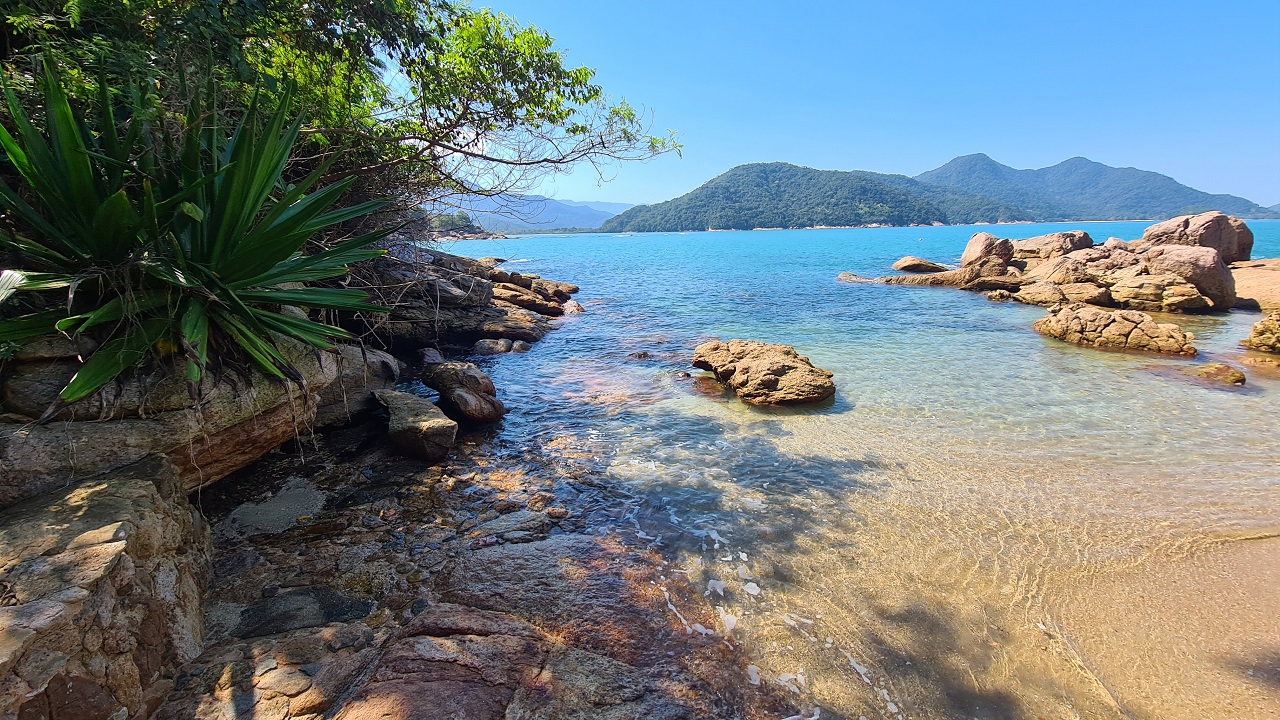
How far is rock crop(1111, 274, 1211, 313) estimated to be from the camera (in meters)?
16.4

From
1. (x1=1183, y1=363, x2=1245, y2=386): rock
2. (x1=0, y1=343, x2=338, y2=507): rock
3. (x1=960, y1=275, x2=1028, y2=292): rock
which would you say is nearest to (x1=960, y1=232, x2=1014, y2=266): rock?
(x1=960, y1=275, x2=1028, y2=292): rock

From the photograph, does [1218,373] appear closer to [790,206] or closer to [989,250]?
[989,250]

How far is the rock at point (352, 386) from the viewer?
19.4 feet

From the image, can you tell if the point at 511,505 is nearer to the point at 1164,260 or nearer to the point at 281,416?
the point at 281,416

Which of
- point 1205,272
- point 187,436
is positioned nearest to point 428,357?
point 187,436

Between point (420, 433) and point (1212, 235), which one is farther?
point (1212, 235)

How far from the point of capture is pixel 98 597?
2.31m

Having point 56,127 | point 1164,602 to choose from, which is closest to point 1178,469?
point 1164,602

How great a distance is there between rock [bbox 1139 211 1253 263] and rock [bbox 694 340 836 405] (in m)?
25.5

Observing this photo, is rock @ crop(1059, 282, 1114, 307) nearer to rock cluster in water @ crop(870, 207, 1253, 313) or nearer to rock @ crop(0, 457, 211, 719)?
rock cluster in water @ crop(870, 207, 1253, 313)

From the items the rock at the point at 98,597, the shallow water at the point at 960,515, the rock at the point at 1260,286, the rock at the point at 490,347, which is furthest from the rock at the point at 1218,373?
the rock at the point at 98,597

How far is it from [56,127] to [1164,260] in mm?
26955

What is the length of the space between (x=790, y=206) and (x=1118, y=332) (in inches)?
6126

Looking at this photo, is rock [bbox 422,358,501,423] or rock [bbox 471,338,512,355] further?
rock [bbox 471,338,512,355]
